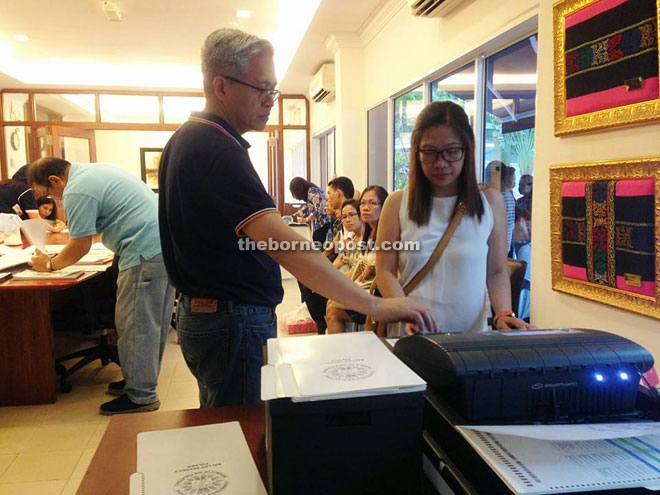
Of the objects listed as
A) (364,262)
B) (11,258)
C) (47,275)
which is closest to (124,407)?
(47,275)

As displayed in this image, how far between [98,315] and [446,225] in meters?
2.53

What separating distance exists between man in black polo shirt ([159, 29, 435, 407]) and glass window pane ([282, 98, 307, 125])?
785 centimetres

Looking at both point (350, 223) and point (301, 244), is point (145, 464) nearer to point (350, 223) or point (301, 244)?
point (301, 244)

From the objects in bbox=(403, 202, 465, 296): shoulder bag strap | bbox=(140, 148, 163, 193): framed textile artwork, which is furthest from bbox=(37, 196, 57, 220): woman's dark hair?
bbox=(140, 148, 163, 193): framed textile artwork

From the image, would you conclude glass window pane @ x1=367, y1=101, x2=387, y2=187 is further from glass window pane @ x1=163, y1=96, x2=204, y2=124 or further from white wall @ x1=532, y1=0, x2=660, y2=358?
glass window pane @ x1=163, y1=96, x2=204, y2=124

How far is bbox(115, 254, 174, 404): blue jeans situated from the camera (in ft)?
8.42

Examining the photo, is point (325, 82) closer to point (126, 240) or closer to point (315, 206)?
point (315, 206)

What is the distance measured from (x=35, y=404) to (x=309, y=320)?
210 centimetres

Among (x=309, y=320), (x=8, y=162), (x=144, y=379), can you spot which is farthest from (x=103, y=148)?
(x=144, y=379)

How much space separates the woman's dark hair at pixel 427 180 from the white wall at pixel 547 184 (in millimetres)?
764

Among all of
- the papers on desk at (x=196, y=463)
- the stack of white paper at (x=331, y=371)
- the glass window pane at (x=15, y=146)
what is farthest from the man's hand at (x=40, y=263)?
the glass window pane at (x=15, y=146)

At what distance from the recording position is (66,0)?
188 inches

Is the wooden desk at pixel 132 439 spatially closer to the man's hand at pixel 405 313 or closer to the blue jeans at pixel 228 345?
the blue jeans at pixel 228 345

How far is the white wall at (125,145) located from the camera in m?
10.1
